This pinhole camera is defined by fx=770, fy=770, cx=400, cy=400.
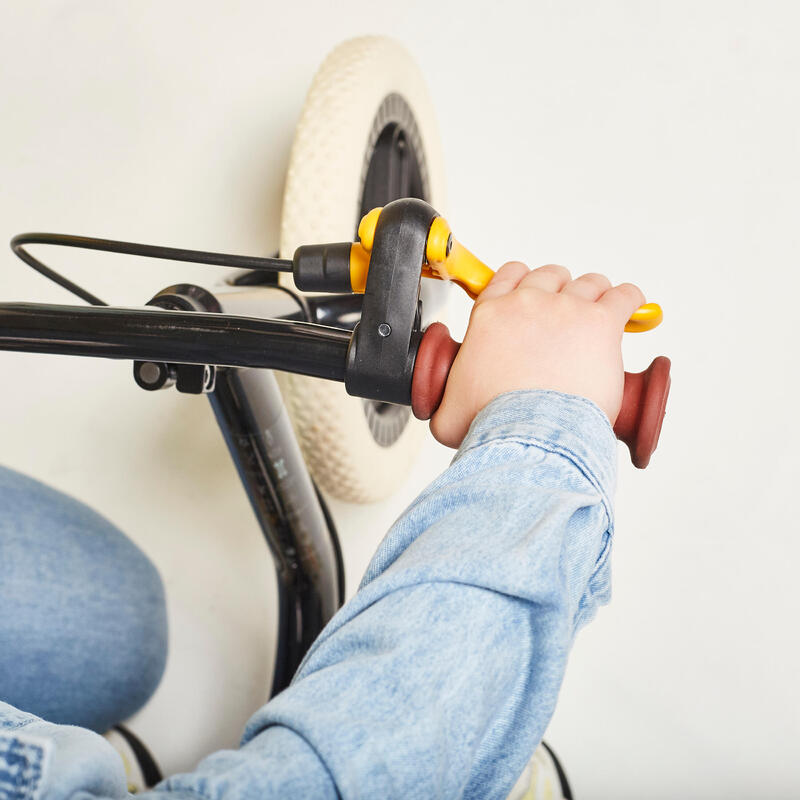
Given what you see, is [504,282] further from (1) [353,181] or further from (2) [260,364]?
(1) [353,181]

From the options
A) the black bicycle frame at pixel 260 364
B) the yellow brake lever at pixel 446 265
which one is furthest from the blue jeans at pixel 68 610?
the yellow brake lever at pixel 446 265

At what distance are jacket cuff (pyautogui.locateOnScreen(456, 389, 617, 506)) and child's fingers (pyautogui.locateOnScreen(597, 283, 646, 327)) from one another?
0.18 ft

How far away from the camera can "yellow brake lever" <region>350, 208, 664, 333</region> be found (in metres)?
0.35

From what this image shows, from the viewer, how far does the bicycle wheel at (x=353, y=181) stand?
1.99 ft

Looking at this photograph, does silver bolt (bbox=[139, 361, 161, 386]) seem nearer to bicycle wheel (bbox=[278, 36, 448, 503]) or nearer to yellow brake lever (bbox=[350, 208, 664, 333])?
yellow brake lever (bbox=[350, 208, 664, 333])

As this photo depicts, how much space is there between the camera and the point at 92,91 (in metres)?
0.93

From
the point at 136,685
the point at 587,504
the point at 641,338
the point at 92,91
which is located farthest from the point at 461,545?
the point at 92,91

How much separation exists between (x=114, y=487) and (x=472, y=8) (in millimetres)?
708

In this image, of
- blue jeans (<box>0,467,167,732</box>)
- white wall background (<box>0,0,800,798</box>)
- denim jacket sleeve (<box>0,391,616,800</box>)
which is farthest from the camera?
white wall background (<box>0,0,800,798</box>)

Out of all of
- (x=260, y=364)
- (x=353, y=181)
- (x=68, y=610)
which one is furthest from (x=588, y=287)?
(x=68, y=610)

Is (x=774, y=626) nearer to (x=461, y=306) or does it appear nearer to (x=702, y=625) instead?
(x=702, y=625)

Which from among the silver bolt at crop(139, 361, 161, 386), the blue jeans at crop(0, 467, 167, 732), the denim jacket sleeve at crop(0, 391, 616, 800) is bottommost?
the blue jeans at crop(0, 467, 167, 732)

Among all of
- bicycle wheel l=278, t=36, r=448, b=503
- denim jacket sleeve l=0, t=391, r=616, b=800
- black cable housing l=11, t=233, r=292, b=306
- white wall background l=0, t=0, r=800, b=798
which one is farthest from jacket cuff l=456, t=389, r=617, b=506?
white wall background l=0, t=0, r=800, b=798

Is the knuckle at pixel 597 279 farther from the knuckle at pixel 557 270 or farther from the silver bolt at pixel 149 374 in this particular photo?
the silver bolt at pixel 149 374
